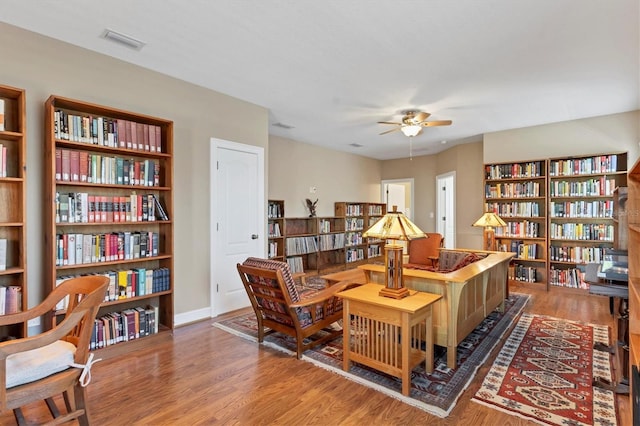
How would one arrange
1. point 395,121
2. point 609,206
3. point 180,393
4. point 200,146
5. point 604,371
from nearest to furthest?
point 180,393, point 604,371, point 200,146, point 609,206, point 395,121

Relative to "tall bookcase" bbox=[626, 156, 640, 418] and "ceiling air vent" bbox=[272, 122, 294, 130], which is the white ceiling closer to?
"ceiling air vent" bbox=[272, 122, 294, 130]

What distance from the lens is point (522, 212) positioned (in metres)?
5.52

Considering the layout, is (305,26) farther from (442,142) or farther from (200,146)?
(442,142)

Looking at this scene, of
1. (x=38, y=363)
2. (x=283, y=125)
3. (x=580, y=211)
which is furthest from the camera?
(x=283, y=125)

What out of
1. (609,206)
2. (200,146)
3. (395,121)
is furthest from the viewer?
(395,121)

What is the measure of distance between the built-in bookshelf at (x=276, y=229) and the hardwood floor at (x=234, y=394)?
2568mm

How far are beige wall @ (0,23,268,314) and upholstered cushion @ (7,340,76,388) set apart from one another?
124 cm

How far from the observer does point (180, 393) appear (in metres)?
2.31

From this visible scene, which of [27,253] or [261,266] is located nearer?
[27,253]

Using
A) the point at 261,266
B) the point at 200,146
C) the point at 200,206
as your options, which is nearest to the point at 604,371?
the point at 261,266

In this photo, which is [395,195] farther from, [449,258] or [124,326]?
[124,326]

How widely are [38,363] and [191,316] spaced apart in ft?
6.98

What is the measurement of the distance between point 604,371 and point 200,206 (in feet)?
13.4

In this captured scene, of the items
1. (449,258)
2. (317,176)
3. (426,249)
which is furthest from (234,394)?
(317,176)
